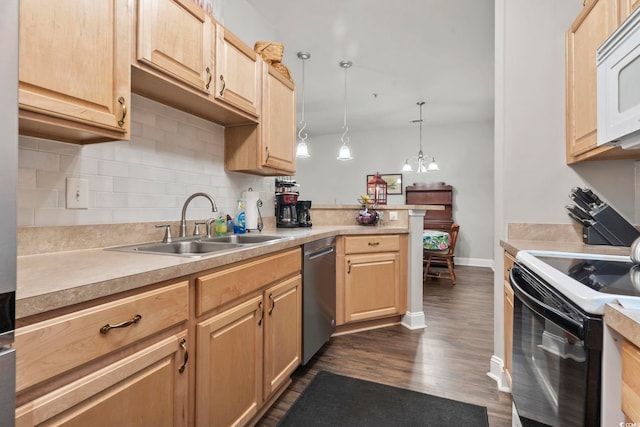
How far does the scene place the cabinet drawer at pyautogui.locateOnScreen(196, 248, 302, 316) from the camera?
3.73ft

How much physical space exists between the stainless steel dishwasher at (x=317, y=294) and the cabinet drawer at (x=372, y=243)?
203mm

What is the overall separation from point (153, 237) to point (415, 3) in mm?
2696

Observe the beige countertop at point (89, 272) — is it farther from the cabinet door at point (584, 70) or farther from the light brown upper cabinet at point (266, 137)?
the cabinet door at point (584, 70)

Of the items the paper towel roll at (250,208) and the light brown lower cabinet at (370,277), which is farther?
the light brown lower cabinet at (370,277)

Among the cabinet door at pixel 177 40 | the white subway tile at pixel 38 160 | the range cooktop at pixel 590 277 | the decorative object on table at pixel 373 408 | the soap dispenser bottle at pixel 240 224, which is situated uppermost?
the cabinet door at pixel 177 40

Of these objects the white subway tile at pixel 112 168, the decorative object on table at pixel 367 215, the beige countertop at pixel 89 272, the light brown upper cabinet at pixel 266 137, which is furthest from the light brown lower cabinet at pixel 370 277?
the white subway tile at pixel 112 168

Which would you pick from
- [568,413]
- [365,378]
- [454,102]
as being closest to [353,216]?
[365,378]

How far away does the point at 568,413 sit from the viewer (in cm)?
82

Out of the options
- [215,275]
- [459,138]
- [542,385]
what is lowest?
[542,385]

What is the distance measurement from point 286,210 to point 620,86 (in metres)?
2.26

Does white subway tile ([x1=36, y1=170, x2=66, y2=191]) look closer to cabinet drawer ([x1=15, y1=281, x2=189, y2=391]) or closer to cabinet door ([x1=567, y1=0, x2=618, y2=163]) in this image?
cabinet drawer ([x1=15, y1=281, x2=189, y2=391])

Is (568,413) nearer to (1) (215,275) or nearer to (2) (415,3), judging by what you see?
(1) (215,275)

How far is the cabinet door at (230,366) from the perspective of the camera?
3.71ft

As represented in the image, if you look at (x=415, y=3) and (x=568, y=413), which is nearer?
(x=568, y=413)
